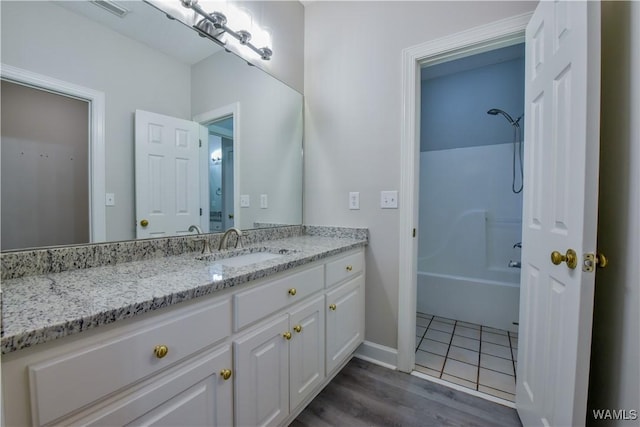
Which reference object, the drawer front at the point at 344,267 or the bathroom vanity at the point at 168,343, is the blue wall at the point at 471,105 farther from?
the bathroom vanity at the point at 168,343

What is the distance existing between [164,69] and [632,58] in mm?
1788

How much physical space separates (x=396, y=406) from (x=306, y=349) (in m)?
0.62

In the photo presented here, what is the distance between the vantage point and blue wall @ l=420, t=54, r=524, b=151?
8.48 feet

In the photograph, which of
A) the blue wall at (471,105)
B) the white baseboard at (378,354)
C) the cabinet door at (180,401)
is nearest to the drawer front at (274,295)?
the cabinet door at (180,401)

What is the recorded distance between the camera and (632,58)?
0.84 meters

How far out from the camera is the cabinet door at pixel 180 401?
633mm

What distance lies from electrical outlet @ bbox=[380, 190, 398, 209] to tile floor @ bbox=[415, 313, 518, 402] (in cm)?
107

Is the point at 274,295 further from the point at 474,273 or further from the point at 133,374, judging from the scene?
the point at 474,273

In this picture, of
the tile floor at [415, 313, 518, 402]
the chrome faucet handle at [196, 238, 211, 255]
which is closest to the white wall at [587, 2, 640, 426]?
the tile floor at [415, 313, 518, 402]

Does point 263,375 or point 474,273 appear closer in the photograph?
point 263,375

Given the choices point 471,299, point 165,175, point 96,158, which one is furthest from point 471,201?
point 96,158

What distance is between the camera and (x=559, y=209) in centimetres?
98

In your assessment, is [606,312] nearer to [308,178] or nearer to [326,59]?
[308,178]

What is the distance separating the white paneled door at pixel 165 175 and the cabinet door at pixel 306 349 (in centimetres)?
74
